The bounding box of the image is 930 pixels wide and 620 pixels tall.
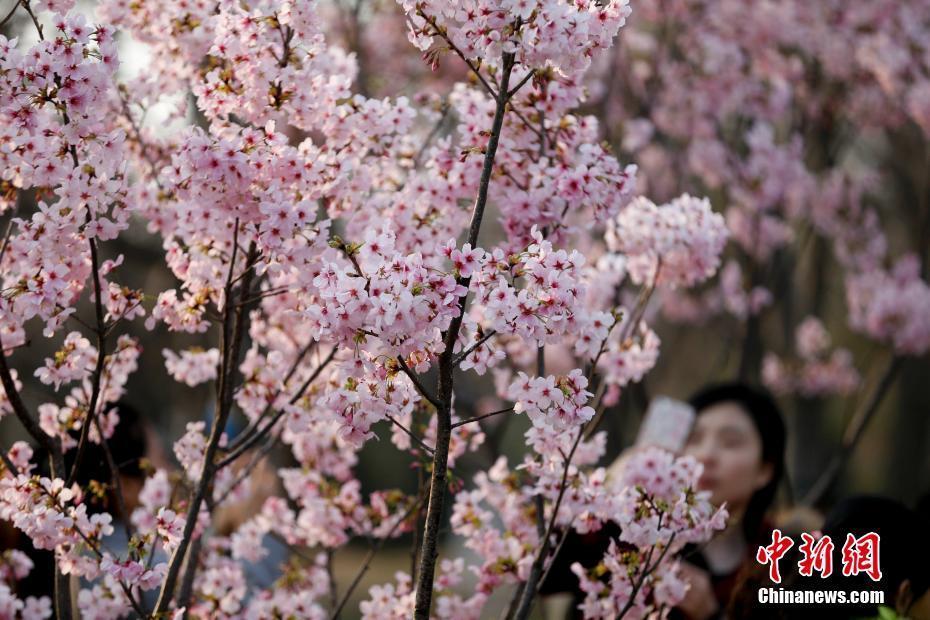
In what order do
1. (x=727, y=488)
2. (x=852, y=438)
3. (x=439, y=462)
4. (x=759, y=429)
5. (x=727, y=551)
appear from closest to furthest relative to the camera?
1. (x=439, y=462)
2. (x=727, y=551)
3. (x=727, y=488)
4. (x=759, y=429)
5. (x=852, y=438)

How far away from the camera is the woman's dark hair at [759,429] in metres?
5.19

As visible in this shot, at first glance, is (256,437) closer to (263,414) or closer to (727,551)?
(263,414)

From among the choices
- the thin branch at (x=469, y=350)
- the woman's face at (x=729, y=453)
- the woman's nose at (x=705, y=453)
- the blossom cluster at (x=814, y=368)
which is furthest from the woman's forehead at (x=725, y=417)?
the blossom cluster at (x=814, y=368)

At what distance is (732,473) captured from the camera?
5.14 m

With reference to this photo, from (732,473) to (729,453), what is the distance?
0.11 metres

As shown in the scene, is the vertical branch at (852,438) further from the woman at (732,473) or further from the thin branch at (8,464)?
the thin branch at (8,464)

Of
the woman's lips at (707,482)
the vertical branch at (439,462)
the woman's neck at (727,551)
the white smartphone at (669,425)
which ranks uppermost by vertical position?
the white smartphone at (669,425)

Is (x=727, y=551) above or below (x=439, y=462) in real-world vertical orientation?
above

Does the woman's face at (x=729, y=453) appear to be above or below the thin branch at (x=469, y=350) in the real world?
above

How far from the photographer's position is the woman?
4.85 m

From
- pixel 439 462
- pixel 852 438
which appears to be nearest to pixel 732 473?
pixel 852 438

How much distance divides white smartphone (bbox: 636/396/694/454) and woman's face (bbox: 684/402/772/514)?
0.21ft

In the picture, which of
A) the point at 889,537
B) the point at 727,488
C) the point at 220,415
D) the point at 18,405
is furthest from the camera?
the point at 727,488

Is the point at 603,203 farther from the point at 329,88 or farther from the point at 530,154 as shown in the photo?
the point at 329,88
